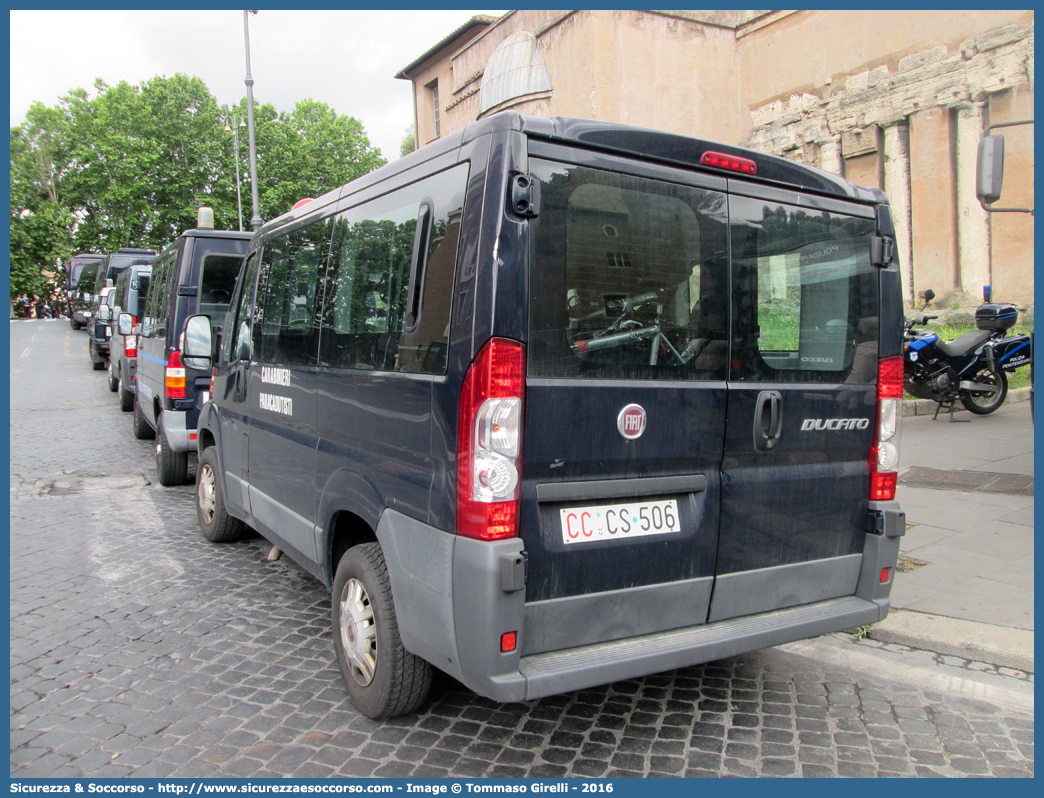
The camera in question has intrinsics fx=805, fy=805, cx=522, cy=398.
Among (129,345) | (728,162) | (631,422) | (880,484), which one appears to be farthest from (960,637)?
(129,345)

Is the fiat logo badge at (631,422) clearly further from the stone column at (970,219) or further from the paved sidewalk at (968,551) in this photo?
the stone column at (970,219)

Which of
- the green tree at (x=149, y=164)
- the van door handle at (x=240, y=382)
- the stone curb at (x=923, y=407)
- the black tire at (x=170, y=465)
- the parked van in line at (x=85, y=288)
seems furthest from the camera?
the green tree at (x=149, y=164)

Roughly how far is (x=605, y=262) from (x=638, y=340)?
309mm

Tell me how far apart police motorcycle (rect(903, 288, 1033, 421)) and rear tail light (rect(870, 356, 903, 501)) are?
24.4ft

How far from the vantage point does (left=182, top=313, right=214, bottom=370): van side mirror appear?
5.59 metres

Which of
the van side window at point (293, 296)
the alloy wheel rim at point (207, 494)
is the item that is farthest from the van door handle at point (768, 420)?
the alloy wheel rim at point (207, 494)

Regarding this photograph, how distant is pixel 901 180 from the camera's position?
2055 cm

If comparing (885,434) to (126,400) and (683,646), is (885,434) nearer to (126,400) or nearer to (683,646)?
(683,646)

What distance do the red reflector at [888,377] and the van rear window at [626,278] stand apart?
3.04 feet

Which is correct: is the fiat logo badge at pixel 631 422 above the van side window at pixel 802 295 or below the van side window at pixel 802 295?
below

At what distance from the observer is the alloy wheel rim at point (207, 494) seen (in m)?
5.96

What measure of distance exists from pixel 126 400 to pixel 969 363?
12.5 m

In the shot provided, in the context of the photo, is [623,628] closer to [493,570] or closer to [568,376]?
[493,570]

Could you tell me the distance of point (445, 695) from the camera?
3.60 metres
